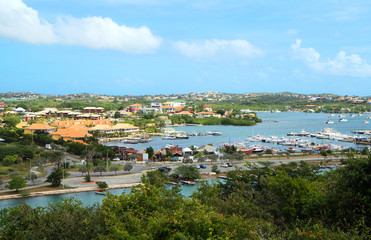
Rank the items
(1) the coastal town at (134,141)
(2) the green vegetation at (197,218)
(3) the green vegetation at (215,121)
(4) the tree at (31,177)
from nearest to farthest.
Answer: (2) the green vegetation at (197,218)
(4) the tree at (31,177)
(1) the coastal town at (134,141)
(3) the green vegetation at (215,121)

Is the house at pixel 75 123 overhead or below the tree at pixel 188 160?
overhead

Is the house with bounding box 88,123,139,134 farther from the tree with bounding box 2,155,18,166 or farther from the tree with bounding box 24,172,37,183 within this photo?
the tree with bounding box 24,172,37,183

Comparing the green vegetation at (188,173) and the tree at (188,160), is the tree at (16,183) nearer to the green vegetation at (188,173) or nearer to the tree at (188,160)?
the green vegetation at (188,173)

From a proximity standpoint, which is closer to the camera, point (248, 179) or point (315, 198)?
point (315, 198)

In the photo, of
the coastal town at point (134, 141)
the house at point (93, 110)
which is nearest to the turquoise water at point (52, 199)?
the coastal town at point (134, 141)

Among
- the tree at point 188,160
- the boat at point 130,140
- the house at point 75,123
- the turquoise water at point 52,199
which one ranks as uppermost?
the house at point 75,123

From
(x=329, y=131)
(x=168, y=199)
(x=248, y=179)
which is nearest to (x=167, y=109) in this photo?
(x=329, y=131)

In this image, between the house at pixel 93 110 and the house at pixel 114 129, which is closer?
the house at pixel 114 129

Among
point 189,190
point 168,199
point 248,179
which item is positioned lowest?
point 189,190

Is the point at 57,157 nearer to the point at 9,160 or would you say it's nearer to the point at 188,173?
the point at 9,160

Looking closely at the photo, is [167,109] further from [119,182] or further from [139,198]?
[139,198]

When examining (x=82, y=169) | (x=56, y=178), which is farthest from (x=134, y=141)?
(x=56, y=178)
